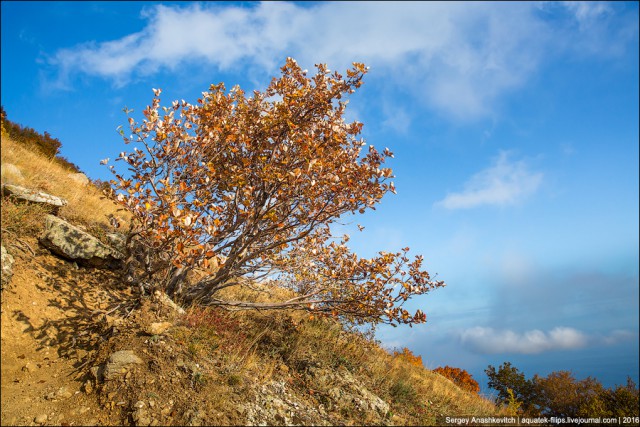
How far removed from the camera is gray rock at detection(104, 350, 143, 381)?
22.2ft

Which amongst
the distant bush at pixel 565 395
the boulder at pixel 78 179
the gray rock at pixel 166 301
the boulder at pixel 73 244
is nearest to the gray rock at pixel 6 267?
the boulder at pixel 73 244

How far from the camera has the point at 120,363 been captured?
22.7 ft

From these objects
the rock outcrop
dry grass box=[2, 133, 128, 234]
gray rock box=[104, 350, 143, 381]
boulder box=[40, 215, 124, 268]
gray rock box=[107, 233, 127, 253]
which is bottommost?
gray rock box=[104, 350, 143, 381]

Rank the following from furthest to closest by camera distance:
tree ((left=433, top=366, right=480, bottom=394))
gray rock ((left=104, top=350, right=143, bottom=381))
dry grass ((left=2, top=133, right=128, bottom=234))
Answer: tree ((left=433, top=366, right=480, bottom=394)), dry grass ((left=2, top=133, right=128, bottom=234)), gray rock ((left=104, top=350, right=143, bottom=381))

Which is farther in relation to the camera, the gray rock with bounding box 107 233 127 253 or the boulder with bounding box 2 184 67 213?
the gray rock with bounding box 107 233 127 253

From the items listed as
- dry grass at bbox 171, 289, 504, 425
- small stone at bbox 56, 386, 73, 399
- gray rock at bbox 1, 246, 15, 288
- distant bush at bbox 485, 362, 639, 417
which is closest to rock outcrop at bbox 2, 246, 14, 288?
gray rock at bbox 1, 246, 15, 288

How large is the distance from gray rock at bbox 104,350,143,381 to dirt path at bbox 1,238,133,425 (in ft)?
1.45

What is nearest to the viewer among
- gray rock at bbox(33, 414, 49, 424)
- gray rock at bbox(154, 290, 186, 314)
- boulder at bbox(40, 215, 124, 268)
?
gray rock at bbox(33, 414, 49, 424)

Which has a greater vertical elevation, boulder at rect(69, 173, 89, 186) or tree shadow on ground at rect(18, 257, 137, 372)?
boulder at rect(69, 173, 89, 186)

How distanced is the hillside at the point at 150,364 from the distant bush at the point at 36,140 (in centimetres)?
1121

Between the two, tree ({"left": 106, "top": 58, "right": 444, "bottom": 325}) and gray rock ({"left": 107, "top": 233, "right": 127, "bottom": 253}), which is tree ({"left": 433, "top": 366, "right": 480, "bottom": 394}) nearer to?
tree ({"left": 106, "top": 58, "right": 444, "bottom": 325})

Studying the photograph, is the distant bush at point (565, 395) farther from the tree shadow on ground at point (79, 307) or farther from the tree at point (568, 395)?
the tree shadow on ground at point (79, 307)

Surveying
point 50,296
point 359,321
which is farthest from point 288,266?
point 50,296

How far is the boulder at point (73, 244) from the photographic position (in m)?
9.02
